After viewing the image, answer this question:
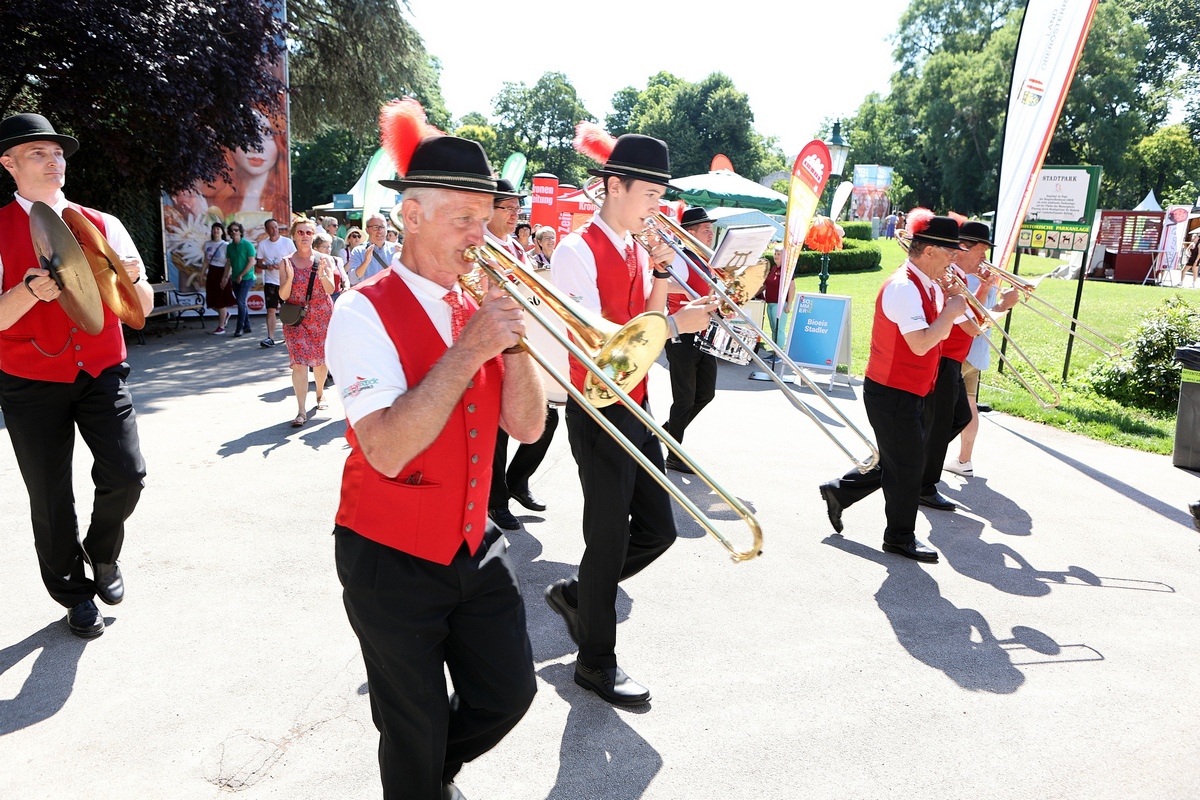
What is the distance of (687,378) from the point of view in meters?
6.57

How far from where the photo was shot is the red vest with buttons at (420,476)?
2178 millimetres

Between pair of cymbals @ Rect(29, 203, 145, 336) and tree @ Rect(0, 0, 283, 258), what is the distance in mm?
9250

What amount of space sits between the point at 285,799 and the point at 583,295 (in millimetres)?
2124

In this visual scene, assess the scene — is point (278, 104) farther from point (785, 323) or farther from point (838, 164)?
point (838, 164)

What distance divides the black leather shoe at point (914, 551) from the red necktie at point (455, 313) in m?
3.81

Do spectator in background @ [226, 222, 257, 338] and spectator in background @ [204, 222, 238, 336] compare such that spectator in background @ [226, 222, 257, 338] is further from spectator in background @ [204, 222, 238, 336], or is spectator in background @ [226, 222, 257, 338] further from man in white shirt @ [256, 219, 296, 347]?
man in white shirt @ [256, 219, 296, 347]

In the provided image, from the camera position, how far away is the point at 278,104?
14.6m

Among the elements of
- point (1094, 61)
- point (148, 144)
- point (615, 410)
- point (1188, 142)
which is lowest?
point (615, 410)

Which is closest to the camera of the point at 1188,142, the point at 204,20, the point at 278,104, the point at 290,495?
the point at 290,495

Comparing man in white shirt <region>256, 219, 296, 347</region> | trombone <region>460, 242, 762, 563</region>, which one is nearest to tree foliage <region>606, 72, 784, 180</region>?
man in white shirt <region>256, 219, 296, 347</region>

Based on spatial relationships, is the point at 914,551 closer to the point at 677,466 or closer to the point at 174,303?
the point at 677,466

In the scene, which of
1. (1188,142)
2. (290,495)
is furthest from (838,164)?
(1188,142)

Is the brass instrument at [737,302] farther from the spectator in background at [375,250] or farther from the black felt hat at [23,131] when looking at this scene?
the spectator in background at [375,250]

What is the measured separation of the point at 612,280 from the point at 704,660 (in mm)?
1774
